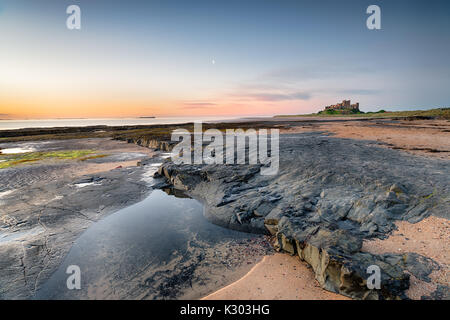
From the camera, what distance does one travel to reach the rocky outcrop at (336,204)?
488cm

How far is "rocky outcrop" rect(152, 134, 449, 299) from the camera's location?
16.0 ft

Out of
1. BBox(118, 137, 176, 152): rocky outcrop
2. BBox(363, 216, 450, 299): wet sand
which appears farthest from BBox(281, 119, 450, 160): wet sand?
BBox(118, 137, 176, 152): rocky outcrop

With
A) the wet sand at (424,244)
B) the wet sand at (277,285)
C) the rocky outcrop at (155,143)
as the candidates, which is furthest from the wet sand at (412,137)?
the rocky outcrop at (155,143)

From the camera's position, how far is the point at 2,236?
7668mm

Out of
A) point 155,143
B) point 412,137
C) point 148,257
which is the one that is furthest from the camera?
point 155,143

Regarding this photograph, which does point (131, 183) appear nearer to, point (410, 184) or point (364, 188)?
point (364, 188)

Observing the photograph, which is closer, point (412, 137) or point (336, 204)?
point (336, 204)

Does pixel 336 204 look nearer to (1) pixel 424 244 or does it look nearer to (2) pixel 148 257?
(1) pixel 424 244

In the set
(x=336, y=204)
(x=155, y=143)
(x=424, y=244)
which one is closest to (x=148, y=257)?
(x=336, y=204)

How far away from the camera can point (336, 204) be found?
7652 mm

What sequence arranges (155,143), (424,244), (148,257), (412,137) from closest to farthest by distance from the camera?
(424,244), (148,257), (412,137), (155,143)

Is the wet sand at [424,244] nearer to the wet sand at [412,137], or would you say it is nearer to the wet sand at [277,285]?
the wet sand at [277,285]
